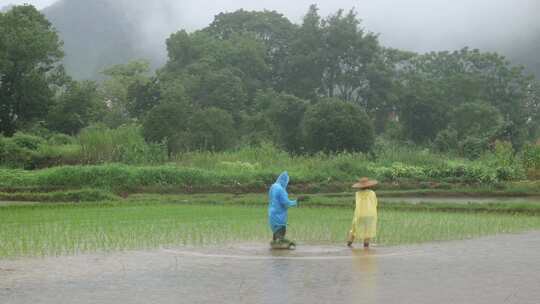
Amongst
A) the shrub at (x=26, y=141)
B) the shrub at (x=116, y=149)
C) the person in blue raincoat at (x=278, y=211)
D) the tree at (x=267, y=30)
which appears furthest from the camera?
the tree at (x=267, y=30)

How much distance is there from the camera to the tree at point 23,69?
1574 inches

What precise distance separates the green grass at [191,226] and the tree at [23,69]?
2087cm

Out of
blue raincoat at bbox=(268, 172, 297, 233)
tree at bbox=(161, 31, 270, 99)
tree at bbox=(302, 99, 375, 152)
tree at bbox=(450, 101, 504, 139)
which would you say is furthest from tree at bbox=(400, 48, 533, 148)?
blue raincoat at bbox=(268, 172, 297, 233)

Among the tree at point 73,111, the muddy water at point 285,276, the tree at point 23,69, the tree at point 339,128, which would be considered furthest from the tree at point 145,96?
the muddy water at point 285,276

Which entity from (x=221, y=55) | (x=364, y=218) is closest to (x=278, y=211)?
(x=364, y=218)

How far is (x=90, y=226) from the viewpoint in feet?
51.7

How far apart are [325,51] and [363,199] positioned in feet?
152

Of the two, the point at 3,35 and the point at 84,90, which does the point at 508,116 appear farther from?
the point at 3,35

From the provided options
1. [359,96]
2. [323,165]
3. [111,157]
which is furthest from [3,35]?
[359,96]

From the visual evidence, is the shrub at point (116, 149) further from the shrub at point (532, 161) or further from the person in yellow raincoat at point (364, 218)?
the person in yellow raincoat at point (364, 218)

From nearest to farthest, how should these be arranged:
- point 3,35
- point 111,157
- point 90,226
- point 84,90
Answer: point 90,226
point 111,157
point 3,35
point 84,90

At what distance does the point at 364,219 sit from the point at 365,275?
10.5 ft

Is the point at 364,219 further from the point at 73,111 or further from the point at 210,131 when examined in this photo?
the point at 73,111

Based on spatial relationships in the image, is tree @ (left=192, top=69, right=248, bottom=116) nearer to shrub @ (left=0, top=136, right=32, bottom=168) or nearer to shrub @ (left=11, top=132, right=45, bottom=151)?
shrub @ (left=11, top=132, right=45, bottom=151)
